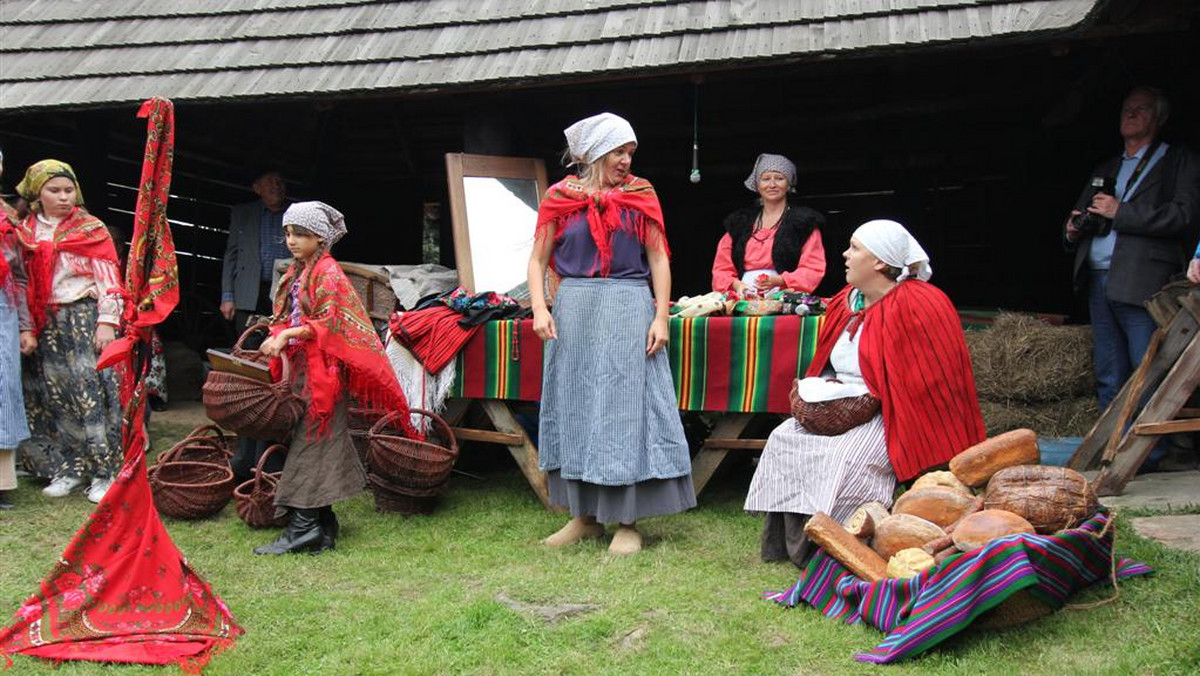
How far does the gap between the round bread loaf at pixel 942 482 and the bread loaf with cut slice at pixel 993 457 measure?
0.9 inches

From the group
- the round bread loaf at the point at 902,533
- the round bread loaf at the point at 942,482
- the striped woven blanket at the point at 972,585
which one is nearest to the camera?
the striped woven blanket at the point at 972,585

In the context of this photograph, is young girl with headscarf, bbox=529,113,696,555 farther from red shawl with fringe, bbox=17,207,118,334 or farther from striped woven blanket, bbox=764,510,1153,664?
red shawl with fringe, bbox=17,207,118,334

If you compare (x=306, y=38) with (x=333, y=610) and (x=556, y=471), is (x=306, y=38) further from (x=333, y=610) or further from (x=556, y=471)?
(x=333, y=610)

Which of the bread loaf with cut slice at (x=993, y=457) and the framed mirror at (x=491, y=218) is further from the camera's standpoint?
the framed mirror at (x=491, y=218)

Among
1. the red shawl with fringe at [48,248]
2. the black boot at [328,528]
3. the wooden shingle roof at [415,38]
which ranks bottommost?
the black boot at [328,528]

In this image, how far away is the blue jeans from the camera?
561cm

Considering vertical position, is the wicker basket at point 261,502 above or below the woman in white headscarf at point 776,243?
below

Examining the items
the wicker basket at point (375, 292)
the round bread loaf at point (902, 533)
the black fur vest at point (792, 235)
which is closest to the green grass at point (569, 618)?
the round bread loaf at point (902, 533)

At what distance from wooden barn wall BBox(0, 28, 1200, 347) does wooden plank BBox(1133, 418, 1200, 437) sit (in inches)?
114

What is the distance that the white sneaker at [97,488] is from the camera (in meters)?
5.98

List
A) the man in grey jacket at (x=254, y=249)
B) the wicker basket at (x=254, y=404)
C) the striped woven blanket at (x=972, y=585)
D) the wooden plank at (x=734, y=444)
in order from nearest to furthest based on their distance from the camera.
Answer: the striped woven blanket at (x=972, y=585)
the wicker basket at (x=254, y=404)
the wooden plank at (x=734, y=444)
the man in grey jacket at (x=254, y=249)

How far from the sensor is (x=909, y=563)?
356cm

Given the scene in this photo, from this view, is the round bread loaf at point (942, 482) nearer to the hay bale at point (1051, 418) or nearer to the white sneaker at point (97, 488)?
the hay bale at point (1051, 418)

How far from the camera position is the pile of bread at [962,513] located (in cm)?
357
